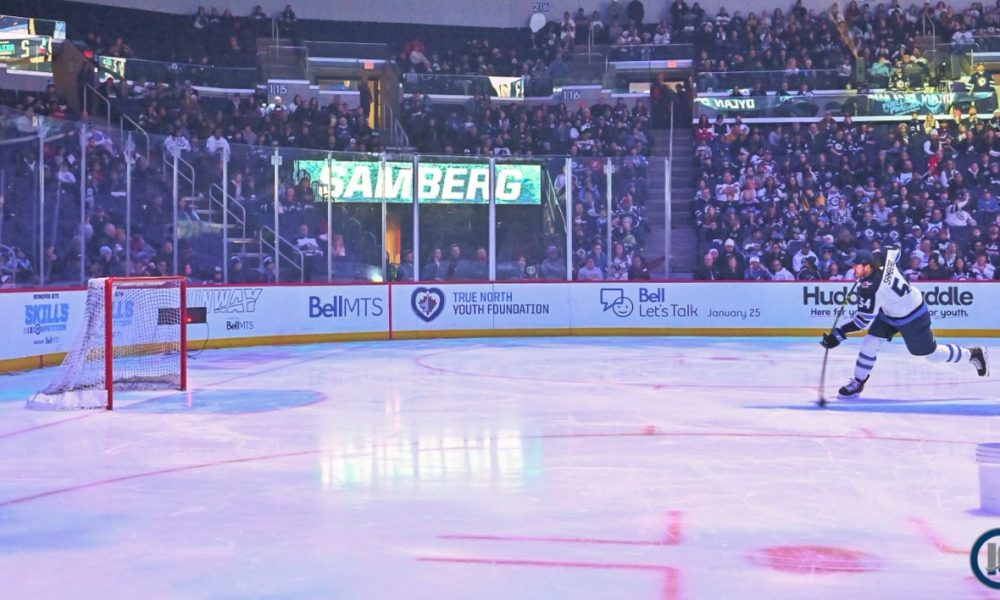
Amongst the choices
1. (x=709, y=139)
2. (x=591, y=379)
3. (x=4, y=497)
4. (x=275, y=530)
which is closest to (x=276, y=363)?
(x=591, y=379)

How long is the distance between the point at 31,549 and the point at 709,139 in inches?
670

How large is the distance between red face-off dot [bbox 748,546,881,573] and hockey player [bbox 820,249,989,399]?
4.88m

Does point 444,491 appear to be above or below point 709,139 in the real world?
below

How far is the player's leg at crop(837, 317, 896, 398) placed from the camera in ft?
30.6

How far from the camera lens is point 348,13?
27.1 m

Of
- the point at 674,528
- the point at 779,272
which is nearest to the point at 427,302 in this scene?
the point at 779,272

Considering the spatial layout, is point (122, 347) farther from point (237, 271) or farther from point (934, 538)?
point (934, 538)

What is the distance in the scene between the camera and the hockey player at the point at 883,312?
9.20 meters

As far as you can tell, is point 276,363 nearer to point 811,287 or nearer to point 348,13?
point 811,287

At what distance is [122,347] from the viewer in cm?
1130

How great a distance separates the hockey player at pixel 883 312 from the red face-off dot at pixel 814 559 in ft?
16.0

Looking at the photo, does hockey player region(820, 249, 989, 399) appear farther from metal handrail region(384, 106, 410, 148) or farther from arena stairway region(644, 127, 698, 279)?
metal handrail region(384, 106, 410, 148)

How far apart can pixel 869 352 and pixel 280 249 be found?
331 inches

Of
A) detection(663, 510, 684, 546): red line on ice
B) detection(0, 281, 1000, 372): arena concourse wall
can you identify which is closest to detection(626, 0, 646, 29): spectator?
detection(0, 281, 1000, 372): arena concourse wall
